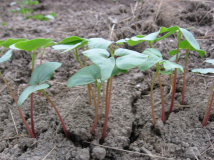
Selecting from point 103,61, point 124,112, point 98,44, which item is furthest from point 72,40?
point 124,112

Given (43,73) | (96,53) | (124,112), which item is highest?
(96,53)

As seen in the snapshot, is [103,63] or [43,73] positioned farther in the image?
[43,73]

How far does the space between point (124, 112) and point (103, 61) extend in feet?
1.87

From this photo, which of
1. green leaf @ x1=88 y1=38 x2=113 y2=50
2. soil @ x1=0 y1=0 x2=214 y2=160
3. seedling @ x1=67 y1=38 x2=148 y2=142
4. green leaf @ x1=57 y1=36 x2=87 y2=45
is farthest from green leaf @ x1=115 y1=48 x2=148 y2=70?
soil @ x1=0 y1=0 x2=214 y2=160

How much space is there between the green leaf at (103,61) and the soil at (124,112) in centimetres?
47

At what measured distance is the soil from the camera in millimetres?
858

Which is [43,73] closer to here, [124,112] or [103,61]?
[103,61]

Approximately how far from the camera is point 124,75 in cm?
142

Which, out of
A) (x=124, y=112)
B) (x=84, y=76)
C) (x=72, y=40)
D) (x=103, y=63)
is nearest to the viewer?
(x=103, y=63)

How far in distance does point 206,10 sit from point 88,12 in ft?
5.02

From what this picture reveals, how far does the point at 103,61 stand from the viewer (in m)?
0.60

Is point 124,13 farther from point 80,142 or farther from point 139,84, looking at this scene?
point 80,142

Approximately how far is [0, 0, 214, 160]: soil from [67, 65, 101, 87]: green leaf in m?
0.36

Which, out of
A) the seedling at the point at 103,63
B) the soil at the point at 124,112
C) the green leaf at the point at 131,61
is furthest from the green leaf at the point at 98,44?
the soil at the point at 124,112
